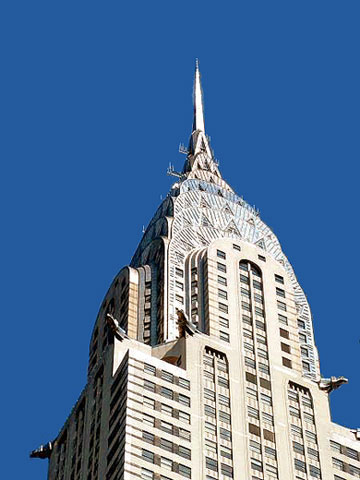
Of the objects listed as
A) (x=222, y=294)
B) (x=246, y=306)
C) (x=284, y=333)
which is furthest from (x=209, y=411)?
(x=222, y=294)

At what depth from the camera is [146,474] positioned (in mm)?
141125

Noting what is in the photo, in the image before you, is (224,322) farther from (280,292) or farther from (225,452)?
(225,452)

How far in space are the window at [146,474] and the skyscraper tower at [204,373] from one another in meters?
0.09

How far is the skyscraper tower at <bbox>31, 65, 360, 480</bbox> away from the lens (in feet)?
484

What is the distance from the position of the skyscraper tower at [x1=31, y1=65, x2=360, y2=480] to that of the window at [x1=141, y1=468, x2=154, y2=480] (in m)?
0.09

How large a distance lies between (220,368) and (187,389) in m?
6.64

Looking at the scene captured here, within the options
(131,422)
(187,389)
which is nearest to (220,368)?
(187,389)

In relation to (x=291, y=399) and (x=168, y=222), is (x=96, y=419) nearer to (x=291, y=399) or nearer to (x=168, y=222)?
(x=291, y=399)

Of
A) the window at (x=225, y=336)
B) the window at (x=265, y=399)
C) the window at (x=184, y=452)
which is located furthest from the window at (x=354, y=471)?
the window at (x=184, y=452)

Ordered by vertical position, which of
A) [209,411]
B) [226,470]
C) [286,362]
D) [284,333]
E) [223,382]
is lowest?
[226,470]

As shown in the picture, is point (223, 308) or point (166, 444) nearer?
point (166, 444)

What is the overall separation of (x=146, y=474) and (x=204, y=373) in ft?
60.2

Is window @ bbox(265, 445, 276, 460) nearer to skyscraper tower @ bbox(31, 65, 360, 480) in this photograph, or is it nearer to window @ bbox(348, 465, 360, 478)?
skyscraper tower @ bbox(31, 65, 360, 480)

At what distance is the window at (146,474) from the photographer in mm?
140625
